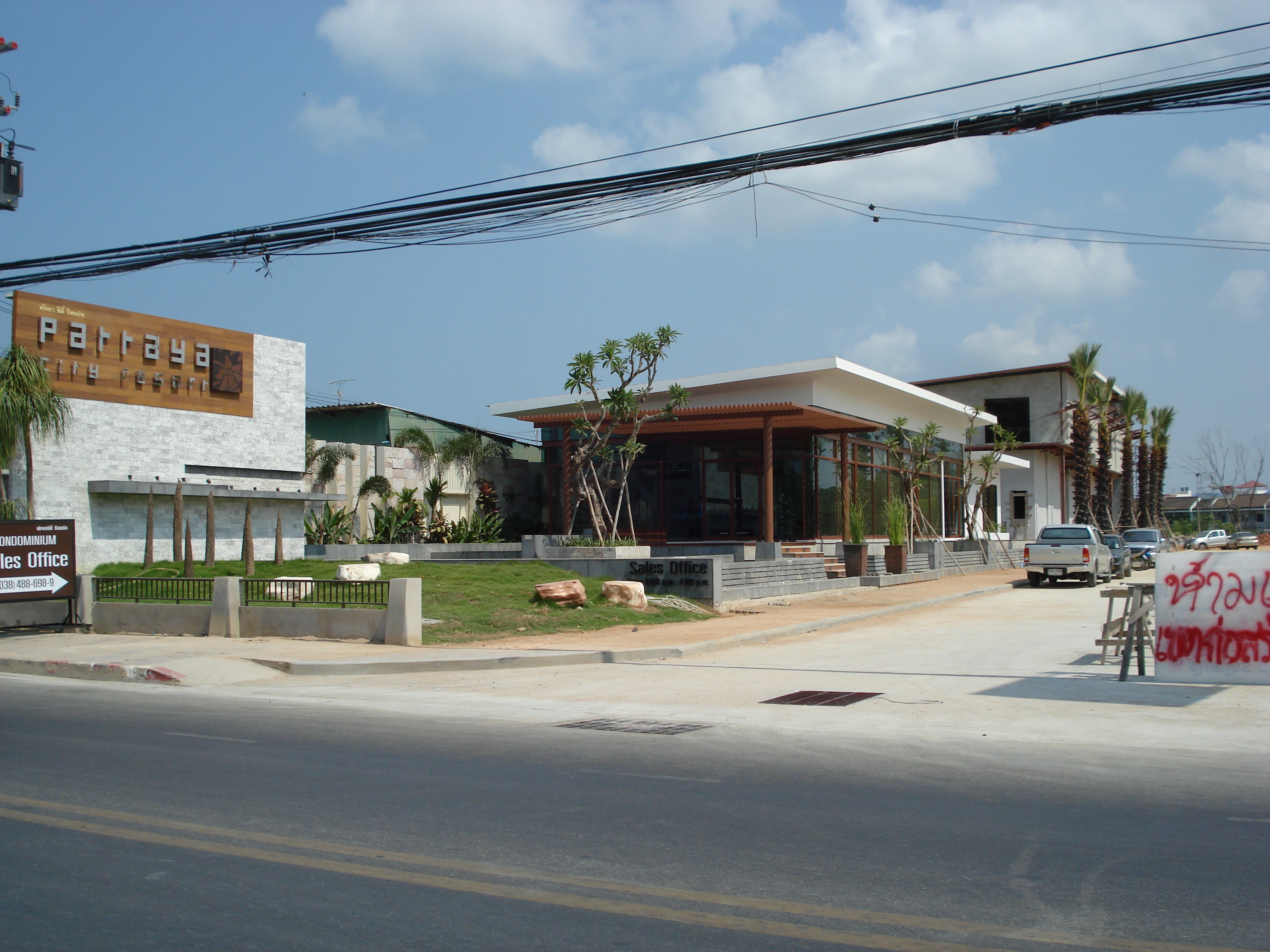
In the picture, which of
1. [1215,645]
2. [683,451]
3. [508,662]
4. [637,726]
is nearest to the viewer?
[637,726]

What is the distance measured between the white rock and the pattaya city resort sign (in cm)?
1352

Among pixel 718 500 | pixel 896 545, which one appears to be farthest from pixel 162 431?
pixel 896 545

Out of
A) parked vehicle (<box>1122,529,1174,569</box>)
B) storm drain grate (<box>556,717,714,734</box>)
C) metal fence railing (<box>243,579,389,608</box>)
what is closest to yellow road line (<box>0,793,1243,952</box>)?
storm drain grate (<box>556,717,714,734</box>)

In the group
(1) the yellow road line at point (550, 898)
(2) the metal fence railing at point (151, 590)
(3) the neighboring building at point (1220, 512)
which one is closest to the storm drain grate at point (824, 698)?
(1) the yellow road line at point (550, 898)

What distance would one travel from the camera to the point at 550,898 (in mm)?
5012

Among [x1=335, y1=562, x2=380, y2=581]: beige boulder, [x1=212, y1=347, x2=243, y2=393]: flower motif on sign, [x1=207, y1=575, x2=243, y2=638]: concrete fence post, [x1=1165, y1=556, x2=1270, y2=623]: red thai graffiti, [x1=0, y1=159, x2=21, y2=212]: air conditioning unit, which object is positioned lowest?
[x1=207, y1=575, x2=243, y2=638]: concrete fence post

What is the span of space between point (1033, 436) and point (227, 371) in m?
47.6

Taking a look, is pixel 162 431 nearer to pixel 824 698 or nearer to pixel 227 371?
pixel 227 371

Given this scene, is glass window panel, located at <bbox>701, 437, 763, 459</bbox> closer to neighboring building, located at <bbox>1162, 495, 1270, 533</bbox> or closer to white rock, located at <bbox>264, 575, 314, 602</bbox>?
white rock, located at <bbox>264, 575, 314, 602</bbox>

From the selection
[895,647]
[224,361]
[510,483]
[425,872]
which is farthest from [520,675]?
[510,483]

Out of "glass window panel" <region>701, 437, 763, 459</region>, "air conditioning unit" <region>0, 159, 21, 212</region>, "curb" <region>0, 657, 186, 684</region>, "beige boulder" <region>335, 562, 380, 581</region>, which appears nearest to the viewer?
"curb" <region>0, 657, 186, 684</region>

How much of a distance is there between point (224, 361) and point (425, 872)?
27675 mm

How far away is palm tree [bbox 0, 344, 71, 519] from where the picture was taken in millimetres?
24109

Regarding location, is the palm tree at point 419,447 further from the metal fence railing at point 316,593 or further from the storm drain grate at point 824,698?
the storm drain grate at point 824,698
